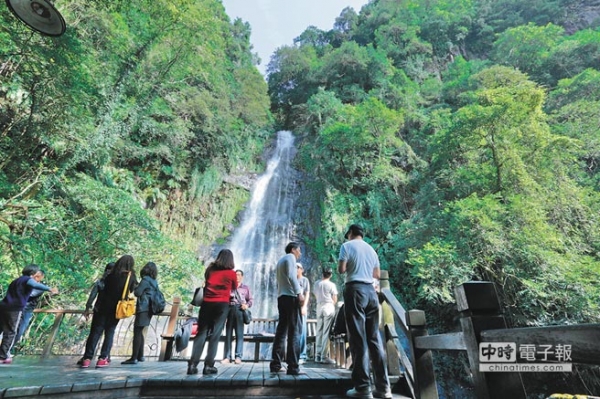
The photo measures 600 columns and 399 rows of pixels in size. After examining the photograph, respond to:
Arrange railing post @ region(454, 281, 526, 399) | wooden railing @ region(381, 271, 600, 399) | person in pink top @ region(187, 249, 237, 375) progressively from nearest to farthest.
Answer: wooden railing @ region(381, 271, 600, 399) → railing post @ region(454, 281, 526, 399) → person in pink top @ region(187, 249, 237, 375)

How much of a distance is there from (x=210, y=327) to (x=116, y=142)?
1063cm

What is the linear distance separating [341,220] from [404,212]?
3466 millimetres

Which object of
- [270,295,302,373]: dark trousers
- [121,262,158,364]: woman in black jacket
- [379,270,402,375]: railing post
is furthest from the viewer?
[121,262,158,364]: woman in black jacket

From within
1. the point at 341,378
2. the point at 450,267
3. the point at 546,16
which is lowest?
the point at 341,378

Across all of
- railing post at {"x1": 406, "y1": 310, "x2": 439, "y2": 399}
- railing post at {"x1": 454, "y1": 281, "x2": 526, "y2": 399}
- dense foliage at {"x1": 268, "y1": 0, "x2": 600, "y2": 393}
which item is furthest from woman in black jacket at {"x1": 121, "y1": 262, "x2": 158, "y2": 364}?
dense foliage at {"x1": 268, "y1": 0, "x2": 600, "y2": 393}

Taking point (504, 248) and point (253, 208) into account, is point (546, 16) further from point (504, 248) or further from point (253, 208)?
point (253, 208)

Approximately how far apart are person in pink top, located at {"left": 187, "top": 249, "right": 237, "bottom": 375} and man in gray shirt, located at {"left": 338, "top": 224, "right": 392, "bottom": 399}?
1.51 metres

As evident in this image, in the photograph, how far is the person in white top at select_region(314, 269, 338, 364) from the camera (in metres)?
5.55

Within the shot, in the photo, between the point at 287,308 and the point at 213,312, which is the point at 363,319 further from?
the point at 213,312

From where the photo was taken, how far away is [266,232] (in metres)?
16.3

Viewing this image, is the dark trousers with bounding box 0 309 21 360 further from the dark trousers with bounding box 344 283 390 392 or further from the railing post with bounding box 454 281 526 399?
the railing post with bounding box 454 281 526 399

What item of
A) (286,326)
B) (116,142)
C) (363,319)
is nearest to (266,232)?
(116,142)

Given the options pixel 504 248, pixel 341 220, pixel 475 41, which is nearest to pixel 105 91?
pixel 341 220

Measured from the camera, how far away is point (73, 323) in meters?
7.71
